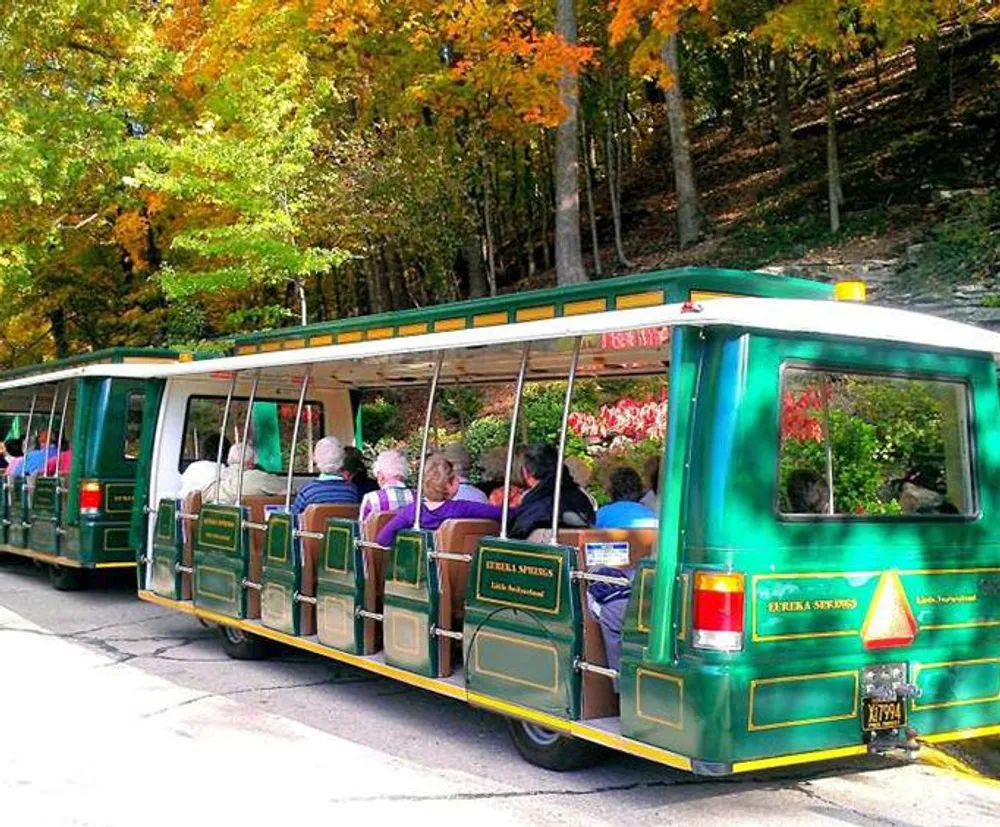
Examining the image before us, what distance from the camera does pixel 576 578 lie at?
5.64 m

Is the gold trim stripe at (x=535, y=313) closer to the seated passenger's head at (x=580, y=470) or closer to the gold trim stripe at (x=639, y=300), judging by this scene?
the gold trim stripe at (x=639, y=300)

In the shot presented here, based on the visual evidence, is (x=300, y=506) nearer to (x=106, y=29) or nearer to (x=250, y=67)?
(x=250, y=67)

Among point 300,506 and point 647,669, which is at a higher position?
point 300,506

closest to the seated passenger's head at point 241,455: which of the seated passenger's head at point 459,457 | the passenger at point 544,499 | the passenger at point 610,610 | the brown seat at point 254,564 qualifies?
the brown seat at point 254,564

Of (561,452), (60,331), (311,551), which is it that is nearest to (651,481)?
(561,452)

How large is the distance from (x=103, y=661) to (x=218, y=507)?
143 cm

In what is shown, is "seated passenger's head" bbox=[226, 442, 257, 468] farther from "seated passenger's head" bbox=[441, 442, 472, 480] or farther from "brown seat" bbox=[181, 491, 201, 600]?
"seated passenger's head" bbox=[441, 442, 472, 480]

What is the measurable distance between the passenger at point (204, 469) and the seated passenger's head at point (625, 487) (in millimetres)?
4194

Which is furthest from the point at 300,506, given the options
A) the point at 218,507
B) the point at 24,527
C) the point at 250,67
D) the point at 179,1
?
the point at 179,1

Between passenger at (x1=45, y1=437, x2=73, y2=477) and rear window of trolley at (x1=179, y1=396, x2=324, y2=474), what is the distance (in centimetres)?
253

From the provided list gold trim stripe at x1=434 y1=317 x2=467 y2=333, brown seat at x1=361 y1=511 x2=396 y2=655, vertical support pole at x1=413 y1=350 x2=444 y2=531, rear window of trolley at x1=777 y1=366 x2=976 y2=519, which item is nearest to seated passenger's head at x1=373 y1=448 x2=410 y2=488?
vertical support pole at x1=413 y1=350 x2=444 y2=531

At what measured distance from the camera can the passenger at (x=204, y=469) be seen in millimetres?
9789

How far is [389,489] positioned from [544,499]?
66.7 inches

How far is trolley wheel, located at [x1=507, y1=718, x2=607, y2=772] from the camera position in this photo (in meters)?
5.95
